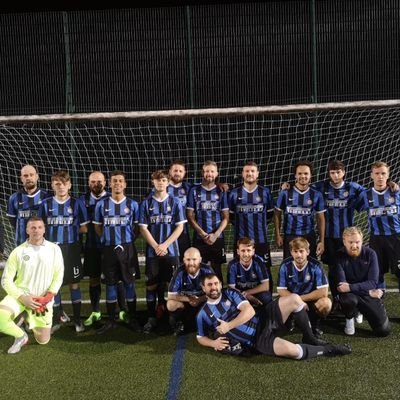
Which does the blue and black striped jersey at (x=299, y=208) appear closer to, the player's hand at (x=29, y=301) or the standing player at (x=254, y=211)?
the standing player at (x=254, y=211)

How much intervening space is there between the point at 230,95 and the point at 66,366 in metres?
6.92

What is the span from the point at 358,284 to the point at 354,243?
13.0 inches

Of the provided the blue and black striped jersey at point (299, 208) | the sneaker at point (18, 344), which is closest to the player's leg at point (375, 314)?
the blue and black striped jersey at point (299, 208)

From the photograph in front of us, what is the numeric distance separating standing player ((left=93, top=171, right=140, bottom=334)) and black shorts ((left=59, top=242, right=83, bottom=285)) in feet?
0.80

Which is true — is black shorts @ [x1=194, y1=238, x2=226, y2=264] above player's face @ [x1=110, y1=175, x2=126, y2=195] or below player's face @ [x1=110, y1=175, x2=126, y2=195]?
below

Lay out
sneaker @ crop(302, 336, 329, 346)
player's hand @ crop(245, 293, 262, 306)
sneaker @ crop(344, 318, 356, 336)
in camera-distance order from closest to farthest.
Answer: sneaker @ crop(302, 336, 329, 346), sneaker @ crop(344, 318, 356, 336), player's hand @ crop(245, 293, 262, 306)

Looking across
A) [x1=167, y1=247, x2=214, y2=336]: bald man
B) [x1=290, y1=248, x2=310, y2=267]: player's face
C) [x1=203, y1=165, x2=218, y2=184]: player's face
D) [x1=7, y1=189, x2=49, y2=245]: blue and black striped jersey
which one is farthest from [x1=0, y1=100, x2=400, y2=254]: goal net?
[x1=290, y1=248, x2=310, y2=267]: player's face

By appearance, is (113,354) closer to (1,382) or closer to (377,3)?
(1,382)

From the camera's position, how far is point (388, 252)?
429 centimetres

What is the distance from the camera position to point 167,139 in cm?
898

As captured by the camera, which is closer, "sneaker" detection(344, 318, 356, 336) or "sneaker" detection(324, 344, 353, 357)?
"sneaker" detection(324, 344, 353, 357)

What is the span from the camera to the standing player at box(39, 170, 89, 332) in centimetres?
432

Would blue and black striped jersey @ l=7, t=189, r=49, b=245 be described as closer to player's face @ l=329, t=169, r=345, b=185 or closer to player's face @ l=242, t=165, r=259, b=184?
player's face @ l=242, t=165, r=259, b=184

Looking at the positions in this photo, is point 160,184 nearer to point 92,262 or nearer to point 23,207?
point 92,262
